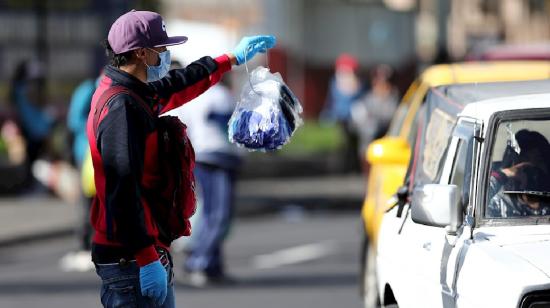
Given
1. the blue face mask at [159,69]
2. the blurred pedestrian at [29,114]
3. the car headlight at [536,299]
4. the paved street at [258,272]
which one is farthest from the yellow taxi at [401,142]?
the blurred pedestrian at [29,114]

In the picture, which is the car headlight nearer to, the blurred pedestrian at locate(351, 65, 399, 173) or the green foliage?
the blurred pedestrian at locate(351, 65, 399, 173)

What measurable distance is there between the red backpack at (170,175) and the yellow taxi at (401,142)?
3231 mm

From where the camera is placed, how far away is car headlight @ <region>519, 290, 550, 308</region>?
5.90 metres

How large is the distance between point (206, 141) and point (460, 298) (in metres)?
7.08

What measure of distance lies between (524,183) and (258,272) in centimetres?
735

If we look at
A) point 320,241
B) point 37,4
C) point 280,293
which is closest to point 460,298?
point 280,293

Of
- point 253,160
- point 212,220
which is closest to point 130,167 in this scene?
point 212,220

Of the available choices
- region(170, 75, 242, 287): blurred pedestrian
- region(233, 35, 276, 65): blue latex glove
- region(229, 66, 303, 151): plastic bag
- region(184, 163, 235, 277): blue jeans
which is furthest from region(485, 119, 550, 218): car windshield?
region(184, 163, 235, 277): blue jeans

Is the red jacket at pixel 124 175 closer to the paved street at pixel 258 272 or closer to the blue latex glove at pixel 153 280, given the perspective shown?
the blue latex glove at pixel 153 280

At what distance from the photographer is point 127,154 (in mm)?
6312

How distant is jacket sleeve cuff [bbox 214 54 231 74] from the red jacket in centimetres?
57

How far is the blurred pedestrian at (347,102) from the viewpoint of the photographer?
25578mm

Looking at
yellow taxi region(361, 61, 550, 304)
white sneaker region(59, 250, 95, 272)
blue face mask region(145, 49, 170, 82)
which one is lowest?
white sneaker region(59, 250, 95, 272)

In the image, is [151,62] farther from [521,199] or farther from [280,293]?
[280,293]
